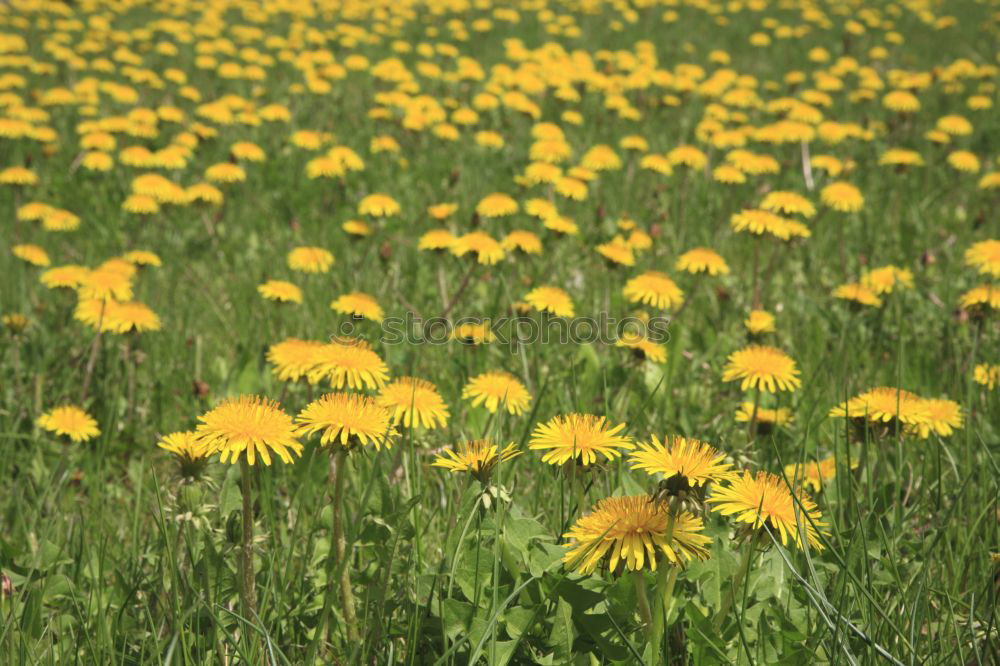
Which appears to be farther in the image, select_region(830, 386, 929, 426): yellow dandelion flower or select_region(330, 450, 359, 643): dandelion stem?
select_region(830, 386, 929, 426): yellow dandelion flower

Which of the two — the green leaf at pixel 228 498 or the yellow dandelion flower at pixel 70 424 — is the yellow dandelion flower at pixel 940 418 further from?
the yellow dandelion flower at pixel 70 424

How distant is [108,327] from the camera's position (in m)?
2.43

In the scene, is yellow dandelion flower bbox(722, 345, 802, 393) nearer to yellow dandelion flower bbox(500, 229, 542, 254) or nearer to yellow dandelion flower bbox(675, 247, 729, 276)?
yellow dandelion flower bbox(675, 247, 729, 276)

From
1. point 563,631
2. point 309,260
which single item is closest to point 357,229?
point 309,260

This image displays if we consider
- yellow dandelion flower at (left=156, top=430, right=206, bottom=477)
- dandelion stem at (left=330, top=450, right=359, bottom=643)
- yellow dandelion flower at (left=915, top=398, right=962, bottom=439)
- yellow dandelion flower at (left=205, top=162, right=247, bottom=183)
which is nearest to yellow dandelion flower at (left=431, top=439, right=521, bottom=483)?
→ dandelion stem at (left=330, top=450, right=359, bottom=643)

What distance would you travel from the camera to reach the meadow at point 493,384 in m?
1.35

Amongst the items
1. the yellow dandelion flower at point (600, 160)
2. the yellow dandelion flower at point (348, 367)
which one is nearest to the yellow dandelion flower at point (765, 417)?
the yellow dandelion flower at point (348, 367)

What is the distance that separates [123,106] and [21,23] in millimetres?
1906

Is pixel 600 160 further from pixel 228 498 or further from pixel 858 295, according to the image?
pixel 228 498

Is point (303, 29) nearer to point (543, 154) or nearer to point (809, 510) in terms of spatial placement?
point (543, 154)

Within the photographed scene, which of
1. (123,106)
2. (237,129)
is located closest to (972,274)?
(237,129)

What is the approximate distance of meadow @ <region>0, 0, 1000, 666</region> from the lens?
135cm

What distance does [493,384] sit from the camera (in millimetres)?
2004

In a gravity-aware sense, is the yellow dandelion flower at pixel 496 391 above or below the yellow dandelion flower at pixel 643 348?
above
